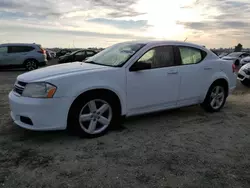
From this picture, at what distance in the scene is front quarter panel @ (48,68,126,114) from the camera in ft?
12.4

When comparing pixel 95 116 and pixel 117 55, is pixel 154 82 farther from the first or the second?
pixel 95 116

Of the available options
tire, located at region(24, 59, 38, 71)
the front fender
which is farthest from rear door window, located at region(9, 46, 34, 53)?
the front fender

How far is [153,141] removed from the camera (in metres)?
4.05

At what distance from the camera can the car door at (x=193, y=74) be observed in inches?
198

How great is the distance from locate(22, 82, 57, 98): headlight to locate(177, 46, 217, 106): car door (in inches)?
94.9

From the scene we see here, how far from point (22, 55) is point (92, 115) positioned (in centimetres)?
1260

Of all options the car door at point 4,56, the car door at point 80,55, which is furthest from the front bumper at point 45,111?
the car door at point 80,55

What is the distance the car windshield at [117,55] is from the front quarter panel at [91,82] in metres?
0.29

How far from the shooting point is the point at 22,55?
49.9 feet

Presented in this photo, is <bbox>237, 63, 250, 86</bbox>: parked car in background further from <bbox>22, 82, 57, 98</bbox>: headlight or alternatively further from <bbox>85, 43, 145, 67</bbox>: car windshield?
<bbox>22, 82, 57, 98</bbox>: headlight

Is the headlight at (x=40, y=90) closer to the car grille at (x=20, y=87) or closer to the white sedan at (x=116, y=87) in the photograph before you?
the white sedan at (x=116, y=87)

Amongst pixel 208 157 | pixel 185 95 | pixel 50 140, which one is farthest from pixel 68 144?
pixel 185 95

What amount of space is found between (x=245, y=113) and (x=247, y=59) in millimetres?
15005

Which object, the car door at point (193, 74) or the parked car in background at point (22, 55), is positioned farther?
the parked car in background at point (22, 55)
